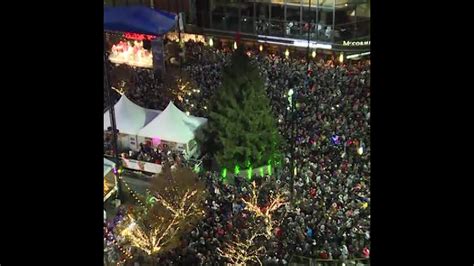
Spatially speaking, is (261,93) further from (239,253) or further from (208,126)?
(239,253)

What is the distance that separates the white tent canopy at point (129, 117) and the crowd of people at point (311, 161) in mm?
1350

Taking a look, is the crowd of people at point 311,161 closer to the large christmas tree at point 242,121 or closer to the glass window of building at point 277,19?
the large christmas tree at point 242,121

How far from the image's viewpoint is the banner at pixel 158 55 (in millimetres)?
14937

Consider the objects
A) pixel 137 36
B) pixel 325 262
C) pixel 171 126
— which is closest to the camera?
pixel 325 262

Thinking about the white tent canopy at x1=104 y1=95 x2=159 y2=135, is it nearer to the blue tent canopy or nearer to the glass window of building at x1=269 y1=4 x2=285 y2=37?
the blue tent canopy

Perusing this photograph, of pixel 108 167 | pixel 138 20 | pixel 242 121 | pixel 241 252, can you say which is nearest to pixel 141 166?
pixel 108 167

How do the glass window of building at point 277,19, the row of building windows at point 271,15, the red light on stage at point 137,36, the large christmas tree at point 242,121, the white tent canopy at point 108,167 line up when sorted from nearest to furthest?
1. the large christmas tree at point 242,121
2. the white tent canopy at point 108,167
3. the red light on stage at point 137,36
4. the row of building windows at point 271,15
5. the glass window of building at point 277,19

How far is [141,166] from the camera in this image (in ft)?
35.9

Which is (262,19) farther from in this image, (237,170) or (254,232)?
(254,232)

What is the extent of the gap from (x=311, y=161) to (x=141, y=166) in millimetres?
3071

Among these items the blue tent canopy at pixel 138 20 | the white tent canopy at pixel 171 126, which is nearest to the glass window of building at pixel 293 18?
the blue tent canopy at pixel 138 20

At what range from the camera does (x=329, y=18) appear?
17391 millimetres
